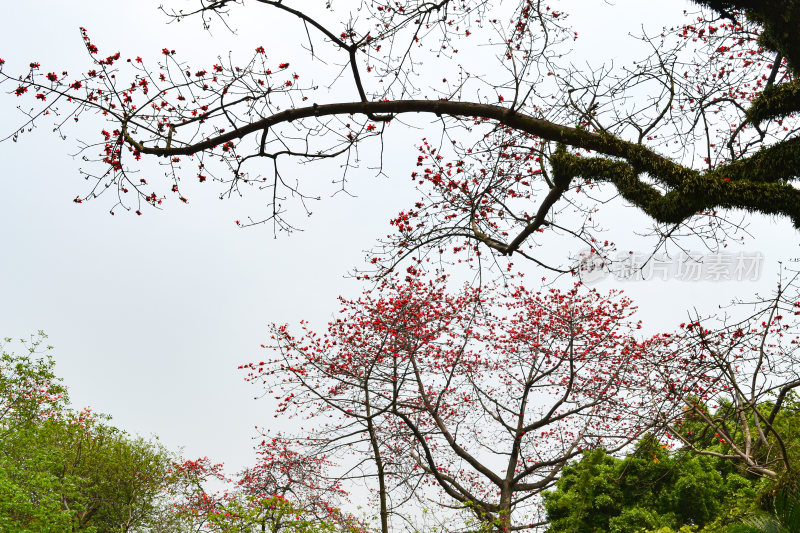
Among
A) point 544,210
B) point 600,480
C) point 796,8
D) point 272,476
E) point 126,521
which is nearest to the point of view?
point 796,8

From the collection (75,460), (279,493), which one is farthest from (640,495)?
(75,460)

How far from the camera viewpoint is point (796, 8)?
4340 millimetres

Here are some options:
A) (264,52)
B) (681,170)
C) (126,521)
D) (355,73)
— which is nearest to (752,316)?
(681,170)

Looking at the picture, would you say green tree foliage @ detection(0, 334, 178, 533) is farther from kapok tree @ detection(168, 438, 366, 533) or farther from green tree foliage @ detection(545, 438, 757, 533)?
green tree foliage @ detection(545, 438, 757, 533)

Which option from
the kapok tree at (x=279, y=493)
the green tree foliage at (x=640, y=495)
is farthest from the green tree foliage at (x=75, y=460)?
the green tree foliage at (x=640, y=495)

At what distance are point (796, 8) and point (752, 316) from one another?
2.50m

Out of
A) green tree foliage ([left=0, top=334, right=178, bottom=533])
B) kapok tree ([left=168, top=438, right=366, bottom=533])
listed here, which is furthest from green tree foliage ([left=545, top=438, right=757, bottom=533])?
green tree foliage ([left=0, top=334, right=178, bottom=533])

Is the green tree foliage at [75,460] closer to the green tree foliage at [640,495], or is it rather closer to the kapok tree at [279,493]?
the kapok tree at [279,493]

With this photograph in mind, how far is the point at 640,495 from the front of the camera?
1077cm

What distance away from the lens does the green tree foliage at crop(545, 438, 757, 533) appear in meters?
10.4

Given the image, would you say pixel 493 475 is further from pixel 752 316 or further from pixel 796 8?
pixel 796 8

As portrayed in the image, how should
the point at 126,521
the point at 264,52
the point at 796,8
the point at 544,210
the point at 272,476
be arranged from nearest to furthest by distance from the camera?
the point at 796,8
the point at 264,52
the point at 544,210
the point at 272,476
the point at 126,521

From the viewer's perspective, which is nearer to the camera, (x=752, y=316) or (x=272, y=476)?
(x=752, y=316)

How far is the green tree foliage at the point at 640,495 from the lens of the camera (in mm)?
10359
